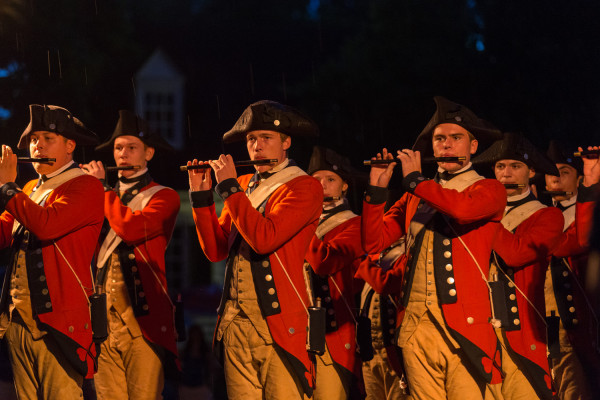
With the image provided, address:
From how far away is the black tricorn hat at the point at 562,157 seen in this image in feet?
25.7

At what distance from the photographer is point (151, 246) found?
21.1 ft

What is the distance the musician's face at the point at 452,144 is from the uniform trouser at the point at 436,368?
97cm

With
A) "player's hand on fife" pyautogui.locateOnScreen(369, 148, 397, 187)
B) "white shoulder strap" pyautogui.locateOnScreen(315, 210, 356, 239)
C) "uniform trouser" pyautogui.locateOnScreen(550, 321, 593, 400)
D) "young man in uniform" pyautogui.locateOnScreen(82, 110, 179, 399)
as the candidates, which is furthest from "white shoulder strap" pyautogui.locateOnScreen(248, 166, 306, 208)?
"uniform trouser" pyautogui.locateOnScreen(550, 321, 593, 400)

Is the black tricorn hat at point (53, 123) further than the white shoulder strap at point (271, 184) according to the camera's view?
Yes

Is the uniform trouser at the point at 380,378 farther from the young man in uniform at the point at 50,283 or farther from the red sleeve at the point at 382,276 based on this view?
the young man in uniform at the point at 50,283

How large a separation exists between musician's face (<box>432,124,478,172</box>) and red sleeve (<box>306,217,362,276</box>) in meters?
1.36

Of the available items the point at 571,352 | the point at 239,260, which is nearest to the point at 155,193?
the point at 239,260

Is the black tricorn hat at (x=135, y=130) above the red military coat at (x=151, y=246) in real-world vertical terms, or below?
above

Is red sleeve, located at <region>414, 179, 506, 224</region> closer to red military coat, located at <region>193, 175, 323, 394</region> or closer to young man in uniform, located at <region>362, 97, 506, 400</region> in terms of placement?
young man in uniform, located at <region>362, 97, 506, 400</region>

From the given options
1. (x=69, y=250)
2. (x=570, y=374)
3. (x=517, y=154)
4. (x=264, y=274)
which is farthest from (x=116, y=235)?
(x=570, y=374)

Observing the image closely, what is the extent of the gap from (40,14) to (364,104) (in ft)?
13.8

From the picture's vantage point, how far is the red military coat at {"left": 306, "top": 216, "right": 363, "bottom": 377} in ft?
21.1

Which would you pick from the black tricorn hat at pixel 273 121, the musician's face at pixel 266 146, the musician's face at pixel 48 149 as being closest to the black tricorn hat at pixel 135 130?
the musician's face at pixel 48 149

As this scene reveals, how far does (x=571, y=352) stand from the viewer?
7.44 m
